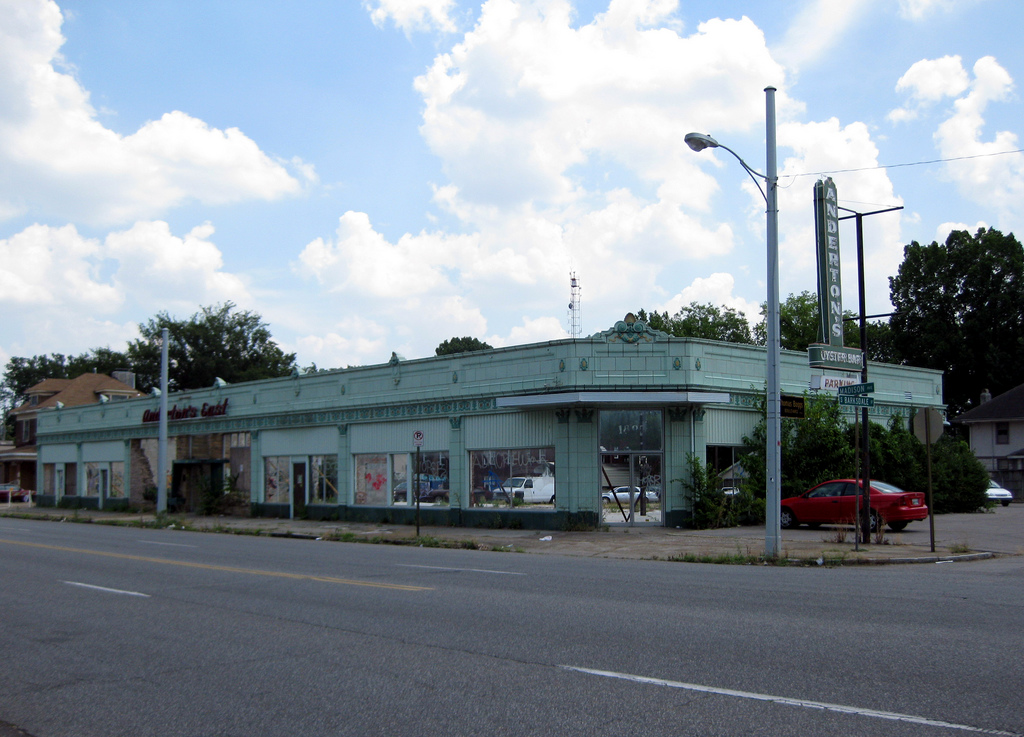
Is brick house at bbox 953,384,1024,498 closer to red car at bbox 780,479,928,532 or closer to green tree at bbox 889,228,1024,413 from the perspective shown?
green tree at bbox 889,228,1024,413

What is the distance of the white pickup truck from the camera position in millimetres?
26438

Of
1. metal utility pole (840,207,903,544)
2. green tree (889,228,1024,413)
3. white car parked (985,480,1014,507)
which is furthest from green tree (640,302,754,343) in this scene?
metal utility pole (840,207,903,544)

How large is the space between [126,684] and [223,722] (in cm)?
166

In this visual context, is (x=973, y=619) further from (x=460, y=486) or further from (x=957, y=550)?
(x=460, y=486)

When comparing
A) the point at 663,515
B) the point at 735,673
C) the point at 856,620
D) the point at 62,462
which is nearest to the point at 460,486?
the point at 663,515

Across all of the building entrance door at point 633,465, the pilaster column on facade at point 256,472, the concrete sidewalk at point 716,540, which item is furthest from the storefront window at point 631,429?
the pilaster column on facade at point 256,472

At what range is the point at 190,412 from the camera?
42219 mm

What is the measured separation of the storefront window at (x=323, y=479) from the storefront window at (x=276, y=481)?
160 centimetres

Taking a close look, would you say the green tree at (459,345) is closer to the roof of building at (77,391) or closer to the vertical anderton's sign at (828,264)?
the roof of building at (77,391)

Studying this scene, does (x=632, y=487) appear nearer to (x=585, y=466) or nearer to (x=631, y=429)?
(x=585, y=466)

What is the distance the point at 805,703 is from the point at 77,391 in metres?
73.4

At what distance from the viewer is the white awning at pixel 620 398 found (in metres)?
24.9

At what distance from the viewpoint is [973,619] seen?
9.69 m

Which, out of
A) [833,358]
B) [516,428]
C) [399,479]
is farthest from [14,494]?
[833,358]
